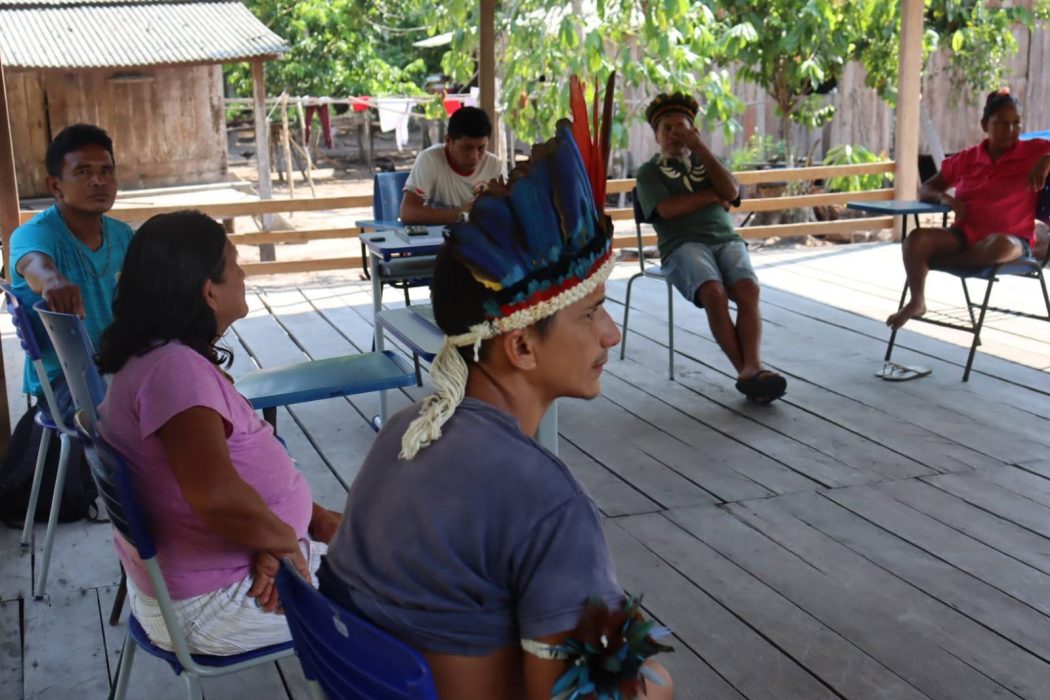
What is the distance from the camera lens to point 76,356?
2.52 metres

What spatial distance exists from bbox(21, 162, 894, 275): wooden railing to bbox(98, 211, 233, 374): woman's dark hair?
5.67 metres

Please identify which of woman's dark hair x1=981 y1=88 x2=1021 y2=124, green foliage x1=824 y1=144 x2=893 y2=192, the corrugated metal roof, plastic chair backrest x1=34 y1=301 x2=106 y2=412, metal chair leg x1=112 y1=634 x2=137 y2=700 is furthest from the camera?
the corrugated metal roof

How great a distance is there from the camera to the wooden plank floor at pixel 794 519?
2549 mm

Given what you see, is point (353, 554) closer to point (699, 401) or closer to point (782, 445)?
point (782, 445)

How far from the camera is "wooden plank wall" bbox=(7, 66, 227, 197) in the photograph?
13.1 metres

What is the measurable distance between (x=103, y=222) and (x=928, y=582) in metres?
2.49

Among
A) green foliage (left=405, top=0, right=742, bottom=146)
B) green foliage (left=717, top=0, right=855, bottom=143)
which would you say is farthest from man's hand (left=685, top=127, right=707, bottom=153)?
green foliage (left=717, top=0, right=855, bottom=143)

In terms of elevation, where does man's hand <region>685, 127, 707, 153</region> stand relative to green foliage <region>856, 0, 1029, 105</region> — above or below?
below

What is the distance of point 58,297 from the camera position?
9.32ft

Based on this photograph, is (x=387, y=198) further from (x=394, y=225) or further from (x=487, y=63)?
(x=487, y=63)

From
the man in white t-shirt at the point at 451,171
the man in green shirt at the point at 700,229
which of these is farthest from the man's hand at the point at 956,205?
the man in white t-shirt at the point at 451,171

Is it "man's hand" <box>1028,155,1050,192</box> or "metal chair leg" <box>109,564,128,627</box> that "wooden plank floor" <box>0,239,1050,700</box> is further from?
"man's hand" <box>1028,155,1050,192</box>

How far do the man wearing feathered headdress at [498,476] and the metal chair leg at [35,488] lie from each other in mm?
2103

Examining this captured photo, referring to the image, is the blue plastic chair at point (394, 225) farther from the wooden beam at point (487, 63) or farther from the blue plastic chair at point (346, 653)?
the blue plastic chair at point (346, 653)
